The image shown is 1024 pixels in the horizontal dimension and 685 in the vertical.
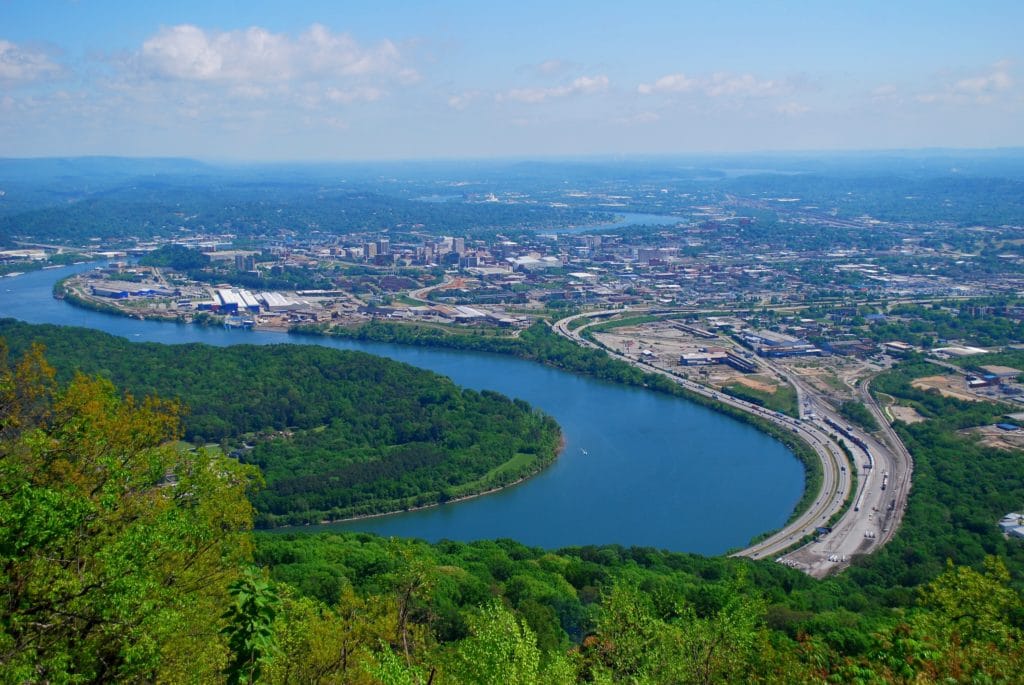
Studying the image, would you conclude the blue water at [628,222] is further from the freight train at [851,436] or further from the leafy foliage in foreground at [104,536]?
the leafy foliage in foreground at [104,536]

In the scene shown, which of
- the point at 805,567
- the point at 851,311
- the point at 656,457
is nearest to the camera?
the point at 805,567

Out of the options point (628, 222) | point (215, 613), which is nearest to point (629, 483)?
point (215, 613)

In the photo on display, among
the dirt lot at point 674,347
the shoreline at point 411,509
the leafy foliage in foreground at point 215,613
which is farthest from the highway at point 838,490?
the leafy foliage in foreground at point 215,613

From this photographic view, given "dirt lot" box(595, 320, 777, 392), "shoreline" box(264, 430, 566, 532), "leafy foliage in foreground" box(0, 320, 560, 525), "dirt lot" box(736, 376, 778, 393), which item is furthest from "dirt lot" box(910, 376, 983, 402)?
"shoreline" box(264, 430, 566, 532)

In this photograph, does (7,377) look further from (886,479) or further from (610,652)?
(886,479)

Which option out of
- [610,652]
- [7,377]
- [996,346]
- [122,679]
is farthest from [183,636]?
[996,346]

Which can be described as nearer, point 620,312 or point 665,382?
point 665,382

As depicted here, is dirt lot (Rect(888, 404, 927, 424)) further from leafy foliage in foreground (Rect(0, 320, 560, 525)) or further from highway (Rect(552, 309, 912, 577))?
leafy foliage in foreground (Rect(0, 320, 560, 525))
